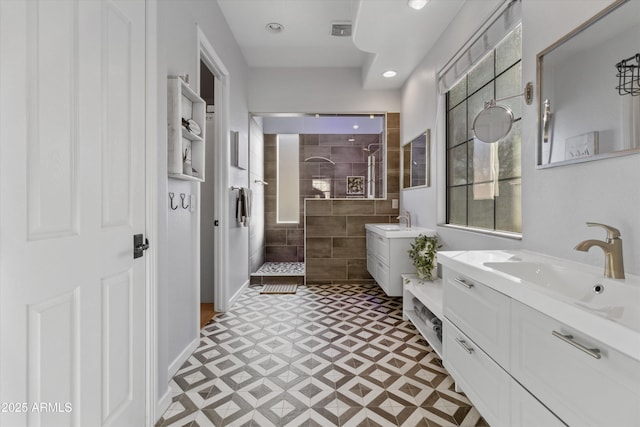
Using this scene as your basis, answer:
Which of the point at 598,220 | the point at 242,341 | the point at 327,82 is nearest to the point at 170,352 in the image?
the point at 242,341

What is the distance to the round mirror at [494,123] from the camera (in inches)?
66.0

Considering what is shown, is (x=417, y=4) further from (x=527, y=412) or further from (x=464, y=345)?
(x=527, y=412)

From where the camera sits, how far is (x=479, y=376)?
1307mm

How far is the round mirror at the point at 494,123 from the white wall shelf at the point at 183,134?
1.76m

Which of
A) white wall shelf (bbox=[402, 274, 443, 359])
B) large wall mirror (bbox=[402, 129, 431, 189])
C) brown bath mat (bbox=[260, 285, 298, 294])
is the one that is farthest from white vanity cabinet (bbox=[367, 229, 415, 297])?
brown bath mat (bbox=[260, 285, 298, 294])

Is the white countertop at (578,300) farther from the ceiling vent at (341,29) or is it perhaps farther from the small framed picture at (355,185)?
the small framed picture at (355,185)

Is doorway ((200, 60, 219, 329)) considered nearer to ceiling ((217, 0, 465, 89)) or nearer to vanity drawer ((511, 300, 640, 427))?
ceiling ((217, 0, 465, 89))

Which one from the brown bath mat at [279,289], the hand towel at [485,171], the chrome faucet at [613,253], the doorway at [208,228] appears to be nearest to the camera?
the chrome faucet at [613,253]

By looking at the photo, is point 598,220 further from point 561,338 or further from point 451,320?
point 451,320

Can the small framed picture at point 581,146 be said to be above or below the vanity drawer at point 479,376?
above

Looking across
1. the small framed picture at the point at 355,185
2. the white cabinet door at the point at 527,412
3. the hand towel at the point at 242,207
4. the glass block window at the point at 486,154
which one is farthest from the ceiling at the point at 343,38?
the white cabinet door at the point at 527,412

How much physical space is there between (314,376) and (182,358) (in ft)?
3.02

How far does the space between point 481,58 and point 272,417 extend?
261cm

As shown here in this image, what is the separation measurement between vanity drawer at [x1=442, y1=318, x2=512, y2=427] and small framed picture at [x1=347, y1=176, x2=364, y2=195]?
4240mm
